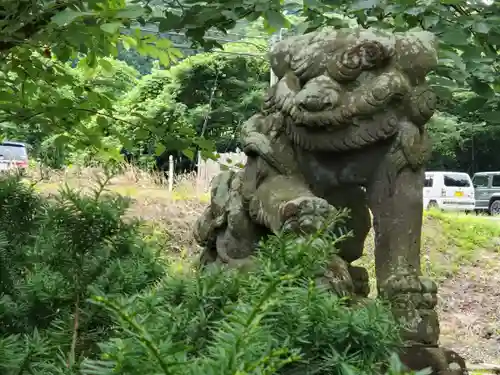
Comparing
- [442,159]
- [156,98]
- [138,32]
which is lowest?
[442,159]

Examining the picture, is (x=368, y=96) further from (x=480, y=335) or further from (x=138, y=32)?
(x=480, y=335)

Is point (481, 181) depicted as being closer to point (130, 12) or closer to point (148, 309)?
point (130, 12)

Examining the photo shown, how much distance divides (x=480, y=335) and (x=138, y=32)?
4.61 metres

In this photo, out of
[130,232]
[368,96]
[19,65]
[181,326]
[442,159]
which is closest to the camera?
[181,326]

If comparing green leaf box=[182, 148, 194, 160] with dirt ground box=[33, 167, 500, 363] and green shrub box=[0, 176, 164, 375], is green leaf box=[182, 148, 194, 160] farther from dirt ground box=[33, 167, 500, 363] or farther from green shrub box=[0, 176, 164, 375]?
dirt ground box=[33, 167, 500, 363]

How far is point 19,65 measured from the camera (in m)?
3.08

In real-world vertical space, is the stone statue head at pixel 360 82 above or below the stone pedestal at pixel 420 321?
above

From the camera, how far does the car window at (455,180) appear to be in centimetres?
2055

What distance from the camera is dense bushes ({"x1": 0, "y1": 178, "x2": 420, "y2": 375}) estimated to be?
28.0 inches

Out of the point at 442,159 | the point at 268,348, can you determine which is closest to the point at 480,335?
the point at 268,348

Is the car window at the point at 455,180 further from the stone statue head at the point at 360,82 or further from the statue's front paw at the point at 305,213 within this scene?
the statue's front paw at the point at 305,213

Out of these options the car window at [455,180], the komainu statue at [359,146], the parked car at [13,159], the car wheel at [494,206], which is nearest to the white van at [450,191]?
the car window at [455,180]

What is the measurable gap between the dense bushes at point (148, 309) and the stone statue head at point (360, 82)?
3.13 ft

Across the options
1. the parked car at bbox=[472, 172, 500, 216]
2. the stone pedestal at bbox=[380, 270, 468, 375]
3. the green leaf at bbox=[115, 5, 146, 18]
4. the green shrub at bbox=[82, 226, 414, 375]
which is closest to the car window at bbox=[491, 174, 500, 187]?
the parked car at bbox=[472, 172, 500, 216]
